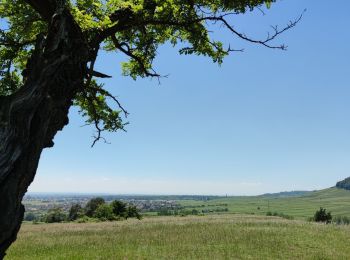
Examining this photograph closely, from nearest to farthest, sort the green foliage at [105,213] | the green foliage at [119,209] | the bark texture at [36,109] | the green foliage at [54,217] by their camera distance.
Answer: the bark texture at [36,109]
the green foliage at [105,213]
the green foliage at [119,209]
the green foliage at [54,217]

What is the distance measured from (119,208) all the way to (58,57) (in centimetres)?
6597

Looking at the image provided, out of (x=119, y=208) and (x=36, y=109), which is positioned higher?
(x=36, y=109)

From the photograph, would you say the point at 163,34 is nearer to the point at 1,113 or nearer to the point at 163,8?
the point at 163,8

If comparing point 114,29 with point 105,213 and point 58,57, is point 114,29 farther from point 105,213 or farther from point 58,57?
point 105,213

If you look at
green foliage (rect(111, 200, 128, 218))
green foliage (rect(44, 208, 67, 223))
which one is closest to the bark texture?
green foliage (rect(111, 200, 128, 218))

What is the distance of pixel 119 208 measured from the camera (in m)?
73.7

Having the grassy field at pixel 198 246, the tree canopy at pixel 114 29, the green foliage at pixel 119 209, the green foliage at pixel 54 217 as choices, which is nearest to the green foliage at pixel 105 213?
the green foliage at pixel 119 209

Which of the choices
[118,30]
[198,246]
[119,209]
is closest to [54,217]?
[119,209]

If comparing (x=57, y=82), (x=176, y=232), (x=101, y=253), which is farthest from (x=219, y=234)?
(x=57, y=82)

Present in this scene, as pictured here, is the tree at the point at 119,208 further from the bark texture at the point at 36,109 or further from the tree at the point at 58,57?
the bark texture at the point at 36,109

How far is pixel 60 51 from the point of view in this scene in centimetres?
1005

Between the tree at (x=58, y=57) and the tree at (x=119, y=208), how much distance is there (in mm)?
56453

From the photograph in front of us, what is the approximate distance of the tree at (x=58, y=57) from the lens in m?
7.99

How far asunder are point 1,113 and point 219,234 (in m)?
27.8
